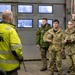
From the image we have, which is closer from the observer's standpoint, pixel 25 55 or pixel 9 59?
pixel 9 59

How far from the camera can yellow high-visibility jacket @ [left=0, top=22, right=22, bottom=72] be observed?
5496mm

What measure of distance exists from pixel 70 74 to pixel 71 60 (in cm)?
41

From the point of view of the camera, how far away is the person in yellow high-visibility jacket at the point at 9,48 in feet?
18.0

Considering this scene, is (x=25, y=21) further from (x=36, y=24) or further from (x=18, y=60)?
(x=18, y=60)

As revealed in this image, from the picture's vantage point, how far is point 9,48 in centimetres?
557

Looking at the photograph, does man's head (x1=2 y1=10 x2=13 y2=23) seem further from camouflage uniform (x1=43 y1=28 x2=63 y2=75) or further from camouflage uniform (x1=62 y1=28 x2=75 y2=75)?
camouflage uniform (x1=43 y1=28 x2=63 y2=75)

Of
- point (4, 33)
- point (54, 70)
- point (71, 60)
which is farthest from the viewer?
point (54, 70)

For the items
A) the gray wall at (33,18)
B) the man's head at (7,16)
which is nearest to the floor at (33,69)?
the gray wall at (33,18)

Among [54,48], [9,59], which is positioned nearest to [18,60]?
[9,59]

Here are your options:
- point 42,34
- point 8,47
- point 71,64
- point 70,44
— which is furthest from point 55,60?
point 8,47

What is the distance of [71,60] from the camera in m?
8.61

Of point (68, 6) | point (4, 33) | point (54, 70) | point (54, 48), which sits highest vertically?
point (68, 6)

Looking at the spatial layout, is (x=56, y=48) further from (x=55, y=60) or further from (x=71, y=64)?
(x=71, y=64)

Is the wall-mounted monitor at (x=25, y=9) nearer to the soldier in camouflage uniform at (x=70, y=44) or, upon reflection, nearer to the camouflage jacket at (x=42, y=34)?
the camouflage jacket at (x=42, y=34)
